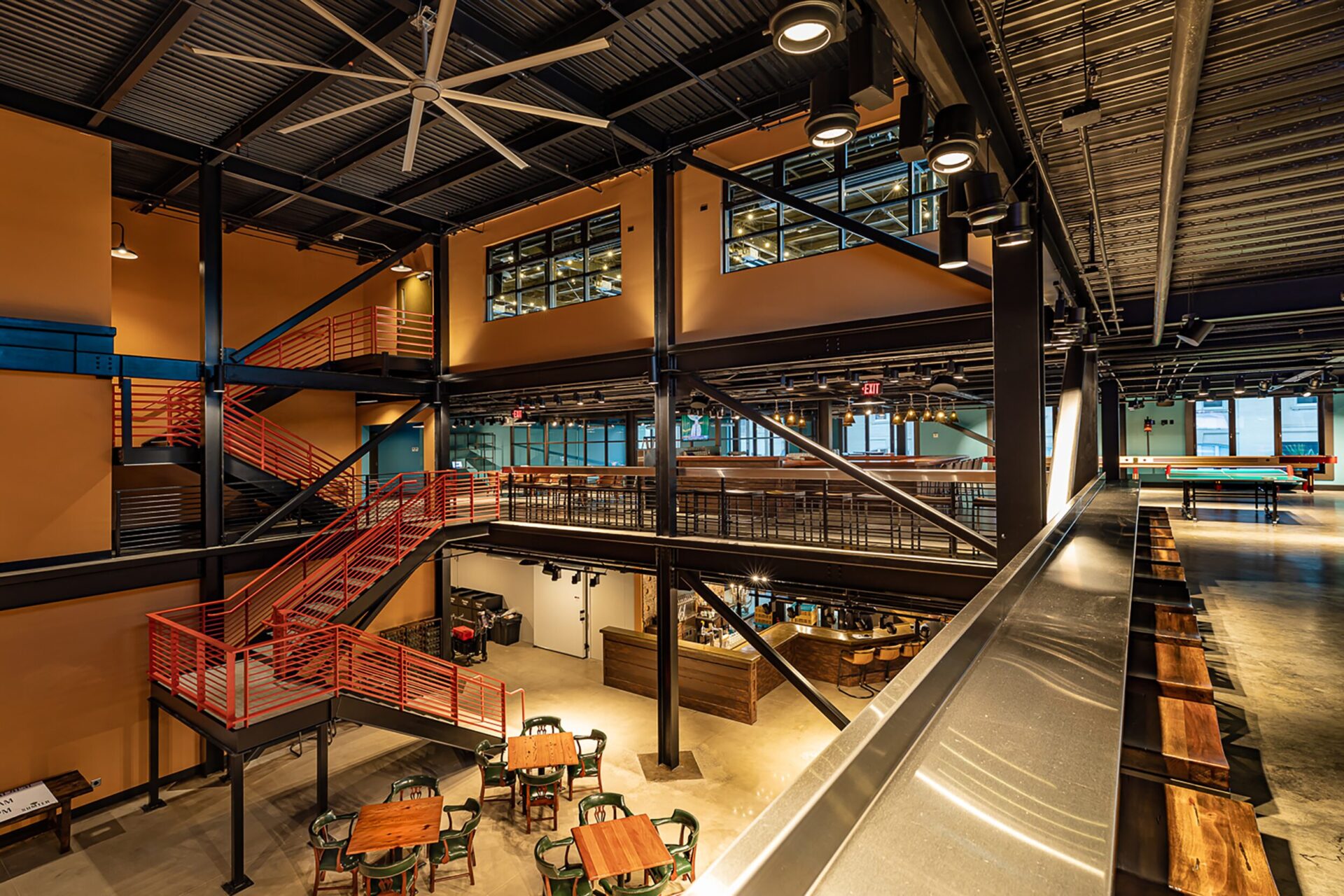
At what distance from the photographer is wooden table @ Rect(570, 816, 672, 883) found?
5.55 m

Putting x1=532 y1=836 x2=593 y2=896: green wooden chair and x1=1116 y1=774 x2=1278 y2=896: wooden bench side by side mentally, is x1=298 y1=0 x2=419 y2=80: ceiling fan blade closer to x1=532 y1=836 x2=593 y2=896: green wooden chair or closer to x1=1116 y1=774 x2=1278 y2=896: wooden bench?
x1=1116 y1=774 x2=1278 y2=896: wooden bench

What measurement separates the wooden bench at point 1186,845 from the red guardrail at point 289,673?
308 inches

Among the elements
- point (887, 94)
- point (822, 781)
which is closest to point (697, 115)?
point (887, 94)

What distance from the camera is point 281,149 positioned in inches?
363

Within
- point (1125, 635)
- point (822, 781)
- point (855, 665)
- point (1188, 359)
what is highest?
point (1188, 359)

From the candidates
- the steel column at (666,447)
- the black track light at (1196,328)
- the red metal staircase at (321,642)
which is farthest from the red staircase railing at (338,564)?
the black track light at (1196,328)

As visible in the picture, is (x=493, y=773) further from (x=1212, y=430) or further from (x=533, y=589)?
(x=1212, y=430)

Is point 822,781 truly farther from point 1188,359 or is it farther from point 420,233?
point 420,233

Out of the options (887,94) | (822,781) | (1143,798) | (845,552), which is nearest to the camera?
(822,781)

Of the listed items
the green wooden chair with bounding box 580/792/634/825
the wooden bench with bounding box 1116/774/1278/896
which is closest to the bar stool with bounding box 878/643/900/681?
the green wooden chair with bounding box 580/792/634/825

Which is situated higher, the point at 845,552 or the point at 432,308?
the point at 432,308

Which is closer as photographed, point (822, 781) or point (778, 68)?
point (822, 781)

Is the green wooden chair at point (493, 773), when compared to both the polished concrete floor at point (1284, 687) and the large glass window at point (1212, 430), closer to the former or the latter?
the polished concrete floor at point (1284, 687)

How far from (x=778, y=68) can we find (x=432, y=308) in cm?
941
